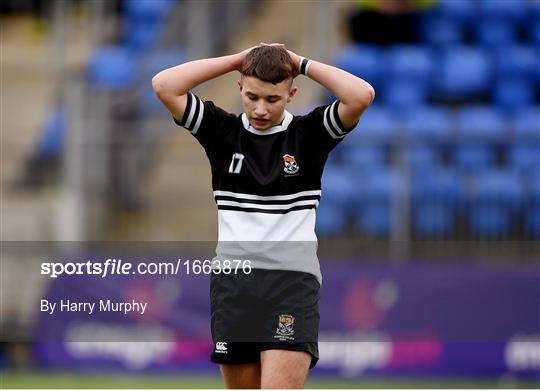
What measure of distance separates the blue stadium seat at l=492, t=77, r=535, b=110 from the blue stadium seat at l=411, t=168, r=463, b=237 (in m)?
3.06

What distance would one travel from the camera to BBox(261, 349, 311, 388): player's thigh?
19.1 ft

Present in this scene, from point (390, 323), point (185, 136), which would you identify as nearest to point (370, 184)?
point (390, 323)

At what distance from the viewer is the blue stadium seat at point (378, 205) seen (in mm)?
12672

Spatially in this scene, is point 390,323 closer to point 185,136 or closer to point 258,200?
point 185,136

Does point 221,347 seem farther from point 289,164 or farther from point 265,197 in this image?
point 289,164

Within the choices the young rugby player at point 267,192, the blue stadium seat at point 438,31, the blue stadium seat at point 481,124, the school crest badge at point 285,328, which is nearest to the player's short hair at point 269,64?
the young rugby player at point 267,192

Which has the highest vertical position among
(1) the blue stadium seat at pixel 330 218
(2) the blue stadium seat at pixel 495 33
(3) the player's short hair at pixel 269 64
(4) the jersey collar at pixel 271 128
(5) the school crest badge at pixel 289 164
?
(2) the blue stadium seat at pixel 495 33

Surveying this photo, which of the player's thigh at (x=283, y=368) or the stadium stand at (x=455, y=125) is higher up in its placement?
the stadium stand at (x=455, y=125)

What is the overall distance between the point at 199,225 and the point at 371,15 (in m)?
3.88

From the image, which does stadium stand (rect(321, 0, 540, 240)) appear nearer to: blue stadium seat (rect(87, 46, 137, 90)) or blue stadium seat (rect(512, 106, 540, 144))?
blue stadium seat (rect(512, 106, 540, 144))

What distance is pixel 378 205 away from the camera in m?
12.7

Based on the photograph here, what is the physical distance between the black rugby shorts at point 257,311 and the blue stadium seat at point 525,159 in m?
7.14

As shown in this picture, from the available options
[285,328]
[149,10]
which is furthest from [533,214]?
[285,328]

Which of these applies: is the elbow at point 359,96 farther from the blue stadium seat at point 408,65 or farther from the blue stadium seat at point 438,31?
the blue stadium seat at point 438,31
